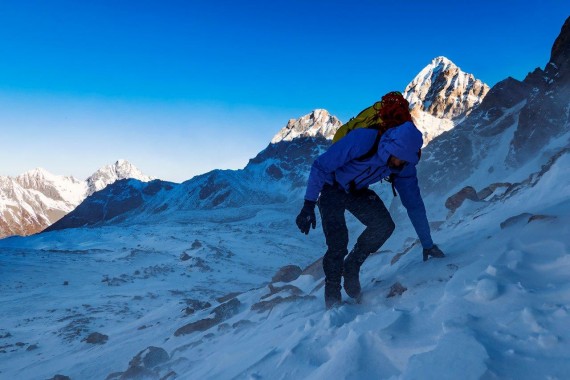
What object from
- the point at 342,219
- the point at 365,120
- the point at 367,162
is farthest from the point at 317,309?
the point at 365,120

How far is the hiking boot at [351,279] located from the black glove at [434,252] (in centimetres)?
79

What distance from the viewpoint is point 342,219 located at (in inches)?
171

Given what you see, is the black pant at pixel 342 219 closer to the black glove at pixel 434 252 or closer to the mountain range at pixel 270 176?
the black glove at pixel 434 252

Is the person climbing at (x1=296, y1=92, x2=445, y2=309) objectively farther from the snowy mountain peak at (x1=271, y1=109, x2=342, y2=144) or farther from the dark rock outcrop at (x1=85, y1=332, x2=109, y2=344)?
the snowy mountain peak at (x1=271, y1=109, x2=342, y2=144)

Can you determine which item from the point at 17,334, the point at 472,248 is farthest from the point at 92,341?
the point at 472,248

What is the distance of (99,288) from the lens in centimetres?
2481

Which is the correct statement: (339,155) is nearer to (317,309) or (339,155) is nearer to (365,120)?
(365,120)

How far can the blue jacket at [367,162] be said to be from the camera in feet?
11.8

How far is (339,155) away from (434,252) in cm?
160

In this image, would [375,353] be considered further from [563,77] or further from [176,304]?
[563,77]

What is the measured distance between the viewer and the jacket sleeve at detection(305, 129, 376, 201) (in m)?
3.85

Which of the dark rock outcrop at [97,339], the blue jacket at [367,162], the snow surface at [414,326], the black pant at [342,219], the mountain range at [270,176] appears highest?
the mountain range at [270,176]

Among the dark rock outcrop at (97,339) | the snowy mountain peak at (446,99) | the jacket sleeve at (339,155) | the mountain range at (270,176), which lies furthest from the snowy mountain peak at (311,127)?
the jacket sleeve at (339,155)

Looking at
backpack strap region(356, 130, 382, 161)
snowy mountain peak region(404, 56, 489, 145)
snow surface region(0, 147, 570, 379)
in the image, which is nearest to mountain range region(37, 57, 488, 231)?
snowy mountain peak region(404, 56, 489, 145)
